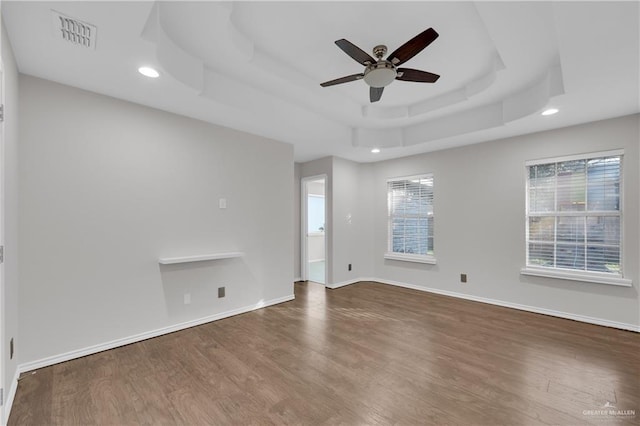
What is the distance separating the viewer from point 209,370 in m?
2.44

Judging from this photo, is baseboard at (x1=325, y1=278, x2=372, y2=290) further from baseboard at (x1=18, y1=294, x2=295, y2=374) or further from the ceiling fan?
the ceiling fan

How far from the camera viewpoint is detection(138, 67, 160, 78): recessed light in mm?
2393

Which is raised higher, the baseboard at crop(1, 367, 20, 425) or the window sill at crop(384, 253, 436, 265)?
the window sill at crop(384, 253, 436, 265)

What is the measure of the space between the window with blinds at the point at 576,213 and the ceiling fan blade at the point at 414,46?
2.92 m

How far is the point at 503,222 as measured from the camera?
4277 mm

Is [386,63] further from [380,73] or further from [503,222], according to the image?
[503,222]

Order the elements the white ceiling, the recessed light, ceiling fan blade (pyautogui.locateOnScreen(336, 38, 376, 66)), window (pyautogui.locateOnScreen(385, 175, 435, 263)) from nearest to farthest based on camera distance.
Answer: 1. the white ceiling
2. ceiling fan blade (pyautogui.locateOnScreen(336, 38, 376, 66))
3. the recessed light
4. window (pyautogui.locateOnScreen(385, 175, 435, 263))

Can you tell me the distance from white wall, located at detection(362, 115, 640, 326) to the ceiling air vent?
469 centimetres

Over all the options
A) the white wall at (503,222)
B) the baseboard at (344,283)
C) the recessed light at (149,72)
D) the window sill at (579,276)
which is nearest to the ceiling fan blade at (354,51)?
the recessed light at (149,72)

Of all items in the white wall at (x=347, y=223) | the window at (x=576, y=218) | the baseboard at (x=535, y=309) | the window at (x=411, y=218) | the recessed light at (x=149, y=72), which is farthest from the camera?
the white wall at (x=347, y=223)

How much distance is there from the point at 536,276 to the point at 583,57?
2.87m

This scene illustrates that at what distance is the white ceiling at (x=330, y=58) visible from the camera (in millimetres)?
1923

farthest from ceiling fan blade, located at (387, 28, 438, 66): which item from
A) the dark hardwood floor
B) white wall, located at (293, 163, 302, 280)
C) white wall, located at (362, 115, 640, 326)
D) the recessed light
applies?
white wall, located at (293, 163, 302, 280)

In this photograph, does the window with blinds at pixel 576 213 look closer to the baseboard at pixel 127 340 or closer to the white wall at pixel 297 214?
the white wall at pixel 297 214
